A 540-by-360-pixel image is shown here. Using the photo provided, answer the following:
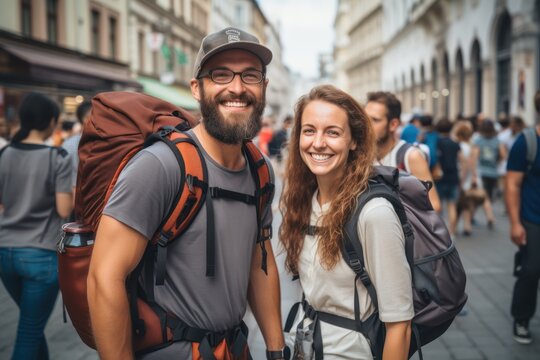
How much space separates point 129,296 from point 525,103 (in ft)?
54.3

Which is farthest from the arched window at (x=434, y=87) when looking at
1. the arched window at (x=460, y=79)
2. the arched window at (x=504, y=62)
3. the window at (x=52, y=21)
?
the window at (x=52, y=21)

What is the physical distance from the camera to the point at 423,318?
6.93ft

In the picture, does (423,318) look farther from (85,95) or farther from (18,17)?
(85,95)

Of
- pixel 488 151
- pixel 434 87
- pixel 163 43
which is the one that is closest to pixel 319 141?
pixel 488 151

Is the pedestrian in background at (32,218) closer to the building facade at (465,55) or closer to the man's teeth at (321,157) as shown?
the man's teeth at (321,157)

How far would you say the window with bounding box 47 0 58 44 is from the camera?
17.7m

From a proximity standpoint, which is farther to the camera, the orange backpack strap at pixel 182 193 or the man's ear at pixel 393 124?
the man's ear at pixel 393 124

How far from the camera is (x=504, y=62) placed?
747 inches

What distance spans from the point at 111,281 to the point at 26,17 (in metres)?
16.8

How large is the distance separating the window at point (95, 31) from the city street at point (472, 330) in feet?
56.5

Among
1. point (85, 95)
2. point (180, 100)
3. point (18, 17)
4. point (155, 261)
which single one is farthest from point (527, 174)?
point (180, 100)

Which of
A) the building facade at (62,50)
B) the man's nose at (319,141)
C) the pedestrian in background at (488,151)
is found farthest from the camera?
the building facade at (62,50)

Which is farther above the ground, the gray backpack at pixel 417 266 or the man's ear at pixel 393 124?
the man's ear at pixel 393 124

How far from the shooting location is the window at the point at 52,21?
17.7 meters
